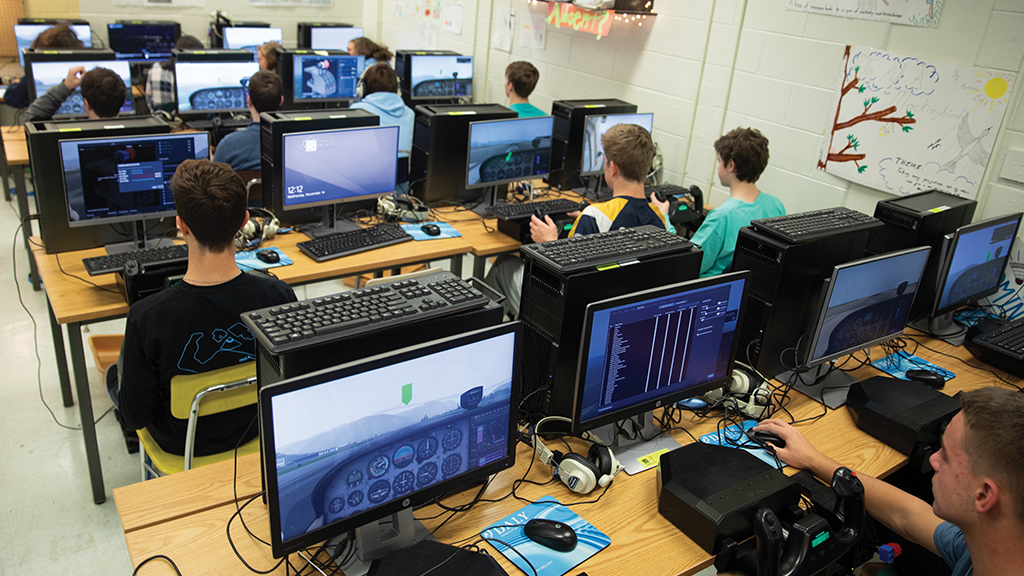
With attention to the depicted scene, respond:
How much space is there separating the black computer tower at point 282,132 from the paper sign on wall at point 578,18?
215cm

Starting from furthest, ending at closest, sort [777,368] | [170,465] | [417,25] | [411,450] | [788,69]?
[417,25], [788,69], [777,368], [170,465], [411,450]

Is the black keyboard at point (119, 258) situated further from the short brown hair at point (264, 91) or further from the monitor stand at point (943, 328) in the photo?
the monitor stand at point (943, 328)

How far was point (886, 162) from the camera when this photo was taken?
3.35m

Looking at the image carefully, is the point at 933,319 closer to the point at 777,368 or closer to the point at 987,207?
the point at 987,207

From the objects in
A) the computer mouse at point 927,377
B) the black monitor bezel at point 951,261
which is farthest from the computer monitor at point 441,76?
the computer mouse at point 927,377

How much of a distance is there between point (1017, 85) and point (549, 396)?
2449 millimetres

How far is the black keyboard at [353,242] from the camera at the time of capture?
3.03 m

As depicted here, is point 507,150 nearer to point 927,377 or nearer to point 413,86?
point 927,377

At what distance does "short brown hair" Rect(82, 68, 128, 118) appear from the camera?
11.9 feet

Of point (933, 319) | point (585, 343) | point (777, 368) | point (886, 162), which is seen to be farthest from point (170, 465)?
point (886, 162)

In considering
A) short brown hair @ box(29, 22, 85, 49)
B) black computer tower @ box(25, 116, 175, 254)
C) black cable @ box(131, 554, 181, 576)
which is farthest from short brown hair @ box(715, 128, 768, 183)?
short brown hair @ box(29, 22, 85, 49)

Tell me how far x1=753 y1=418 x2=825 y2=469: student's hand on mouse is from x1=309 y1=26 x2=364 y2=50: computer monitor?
21.4 feet

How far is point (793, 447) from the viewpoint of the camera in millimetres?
1877

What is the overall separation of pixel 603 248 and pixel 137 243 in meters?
2.12
